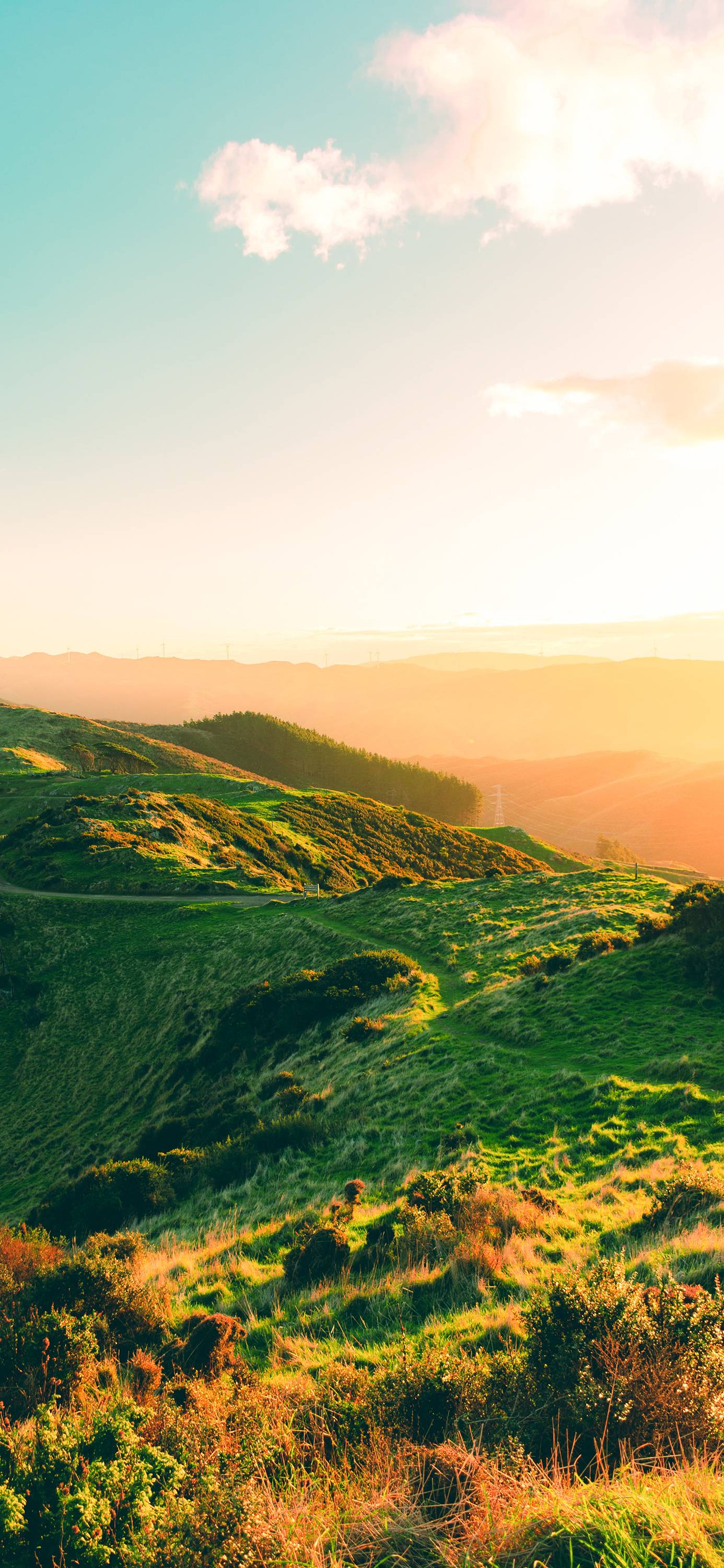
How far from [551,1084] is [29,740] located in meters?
107

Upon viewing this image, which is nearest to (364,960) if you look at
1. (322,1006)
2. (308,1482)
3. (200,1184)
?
(322,1006)

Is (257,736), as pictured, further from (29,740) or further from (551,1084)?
(551,1084)

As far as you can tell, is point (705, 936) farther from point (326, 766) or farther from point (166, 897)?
point (326, 766)

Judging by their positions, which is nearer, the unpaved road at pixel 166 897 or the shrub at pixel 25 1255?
the shrub at pixel 25 1255

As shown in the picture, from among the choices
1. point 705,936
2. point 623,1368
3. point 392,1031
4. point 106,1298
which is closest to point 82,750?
point 392,1031

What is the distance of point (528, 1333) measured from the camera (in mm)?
6266

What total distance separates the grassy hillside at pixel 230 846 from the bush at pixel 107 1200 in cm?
2917

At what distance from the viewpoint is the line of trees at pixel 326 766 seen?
132500 millimetres

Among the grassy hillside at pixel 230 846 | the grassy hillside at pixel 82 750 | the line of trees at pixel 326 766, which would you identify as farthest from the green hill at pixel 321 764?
the grassy hillside at pixel 230 846

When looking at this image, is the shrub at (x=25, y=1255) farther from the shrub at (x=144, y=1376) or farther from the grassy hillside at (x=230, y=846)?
the grassy hillside at (x=230, y=846)

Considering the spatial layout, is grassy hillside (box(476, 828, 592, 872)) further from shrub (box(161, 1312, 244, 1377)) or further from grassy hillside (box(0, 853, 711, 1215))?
shrub (box(161, 1312, 244, 1377))

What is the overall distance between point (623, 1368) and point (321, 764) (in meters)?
149

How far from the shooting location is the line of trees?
132500 mm

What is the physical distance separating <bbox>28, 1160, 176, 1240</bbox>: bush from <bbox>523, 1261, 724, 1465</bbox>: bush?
12162mm
